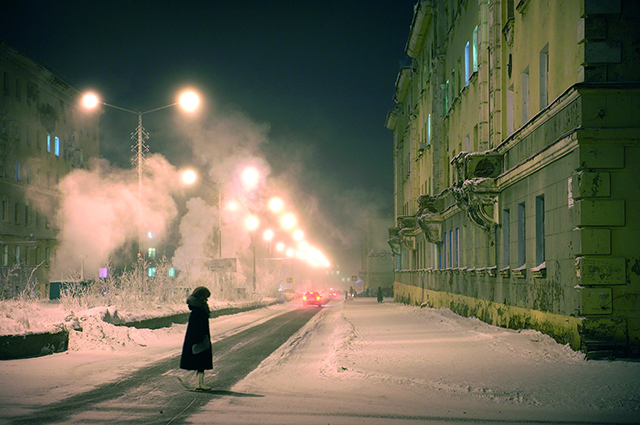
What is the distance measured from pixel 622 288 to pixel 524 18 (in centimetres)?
871

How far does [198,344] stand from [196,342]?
43 millimetres

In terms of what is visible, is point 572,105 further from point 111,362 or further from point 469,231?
point 469,231

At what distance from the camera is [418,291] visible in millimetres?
44500

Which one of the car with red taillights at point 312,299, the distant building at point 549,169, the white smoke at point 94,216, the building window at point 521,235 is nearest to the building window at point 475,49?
the distant building at point 549,169

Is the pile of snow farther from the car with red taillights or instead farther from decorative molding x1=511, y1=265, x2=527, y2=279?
the car with red taillights

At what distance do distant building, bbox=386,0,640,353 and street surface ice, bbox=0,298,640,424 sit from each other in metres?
1.24

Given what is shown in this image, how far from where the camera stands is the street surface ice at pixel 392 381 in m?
8.72

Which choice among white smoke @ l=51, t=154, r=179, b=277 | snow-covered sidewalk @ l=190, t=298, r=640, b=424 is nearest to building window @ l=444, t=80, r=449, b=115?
snow-covered sidewalk @ l=190, t=298, r=640, b=424

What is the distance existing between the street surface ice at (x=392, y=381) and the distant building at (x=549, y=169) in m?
1.24

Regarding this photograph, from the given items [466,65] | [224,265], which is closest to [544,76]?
[466,65]

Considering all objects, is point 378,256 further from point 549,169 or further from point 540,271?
point 549,169

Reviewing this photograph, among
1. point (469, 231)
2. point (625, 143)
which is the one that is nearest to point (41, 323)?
point (625, 143)

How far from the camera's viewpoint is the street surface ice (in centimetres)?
872

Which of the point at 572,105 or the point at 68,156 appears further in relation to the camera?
the point at 68,156
